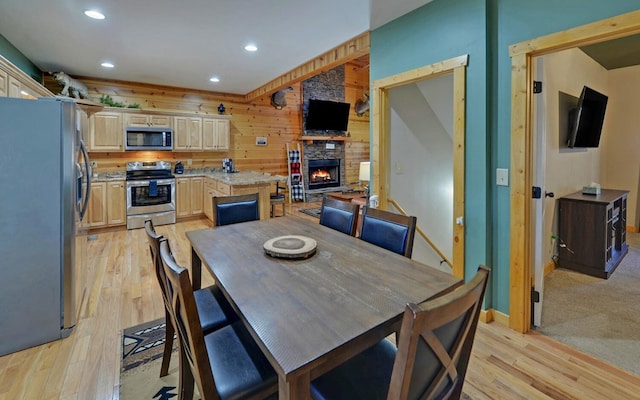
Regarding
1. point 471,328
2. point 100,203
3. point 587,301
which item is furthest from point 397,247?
point 100,203

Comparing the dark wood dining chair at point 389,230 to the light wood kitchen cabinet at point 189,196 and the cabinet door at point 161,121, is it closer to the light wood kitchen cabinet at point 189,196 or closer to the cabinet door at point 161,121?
the light wood kitchen cabinet at point 189,196

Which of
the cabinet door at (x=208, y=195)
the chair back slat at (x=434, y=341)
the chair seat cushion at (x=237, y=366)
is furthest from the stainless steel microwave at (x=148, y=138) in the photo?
the chair back slat at (x=434, y=341)

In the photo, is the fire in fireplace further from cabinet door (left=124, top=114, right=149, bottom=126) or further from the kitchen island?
cabinet door (left=124, top=114, right=149, bottom=126)

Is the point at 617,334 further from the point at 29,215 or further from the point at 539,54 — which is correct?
the point at 29,215

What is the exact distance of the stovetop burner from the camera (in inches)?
218

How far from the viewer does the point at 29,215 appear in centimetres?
215

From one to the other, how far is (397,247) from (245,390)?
1.13 m

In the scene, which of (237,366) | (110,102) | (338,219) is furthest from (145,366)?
(110,102)

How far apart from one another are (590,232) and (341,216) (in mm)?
3009

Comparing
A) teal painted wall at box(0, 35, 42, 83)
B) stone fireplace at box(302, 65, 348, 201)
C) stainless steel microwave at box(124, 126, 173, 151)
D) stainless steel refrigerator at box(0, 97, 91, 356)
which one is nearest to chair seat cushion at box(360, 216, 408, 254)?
stainless steel refrigerator at box(0, 97, 91, 356)

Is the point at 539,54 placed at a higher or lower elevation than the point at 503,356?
higher

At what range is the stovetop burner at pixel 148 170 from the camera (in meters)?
5.54

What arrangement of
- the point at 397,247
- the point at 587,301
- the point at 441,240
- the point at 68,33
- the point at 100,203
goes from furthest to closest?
1. the point at 100,203
2. the point at 441,240
3. the point at 68,33
4. the point at 587,301
5. the point at 397,247

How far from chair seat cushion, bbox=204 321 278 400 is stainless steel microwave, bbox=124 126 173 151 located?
529 centimetres
